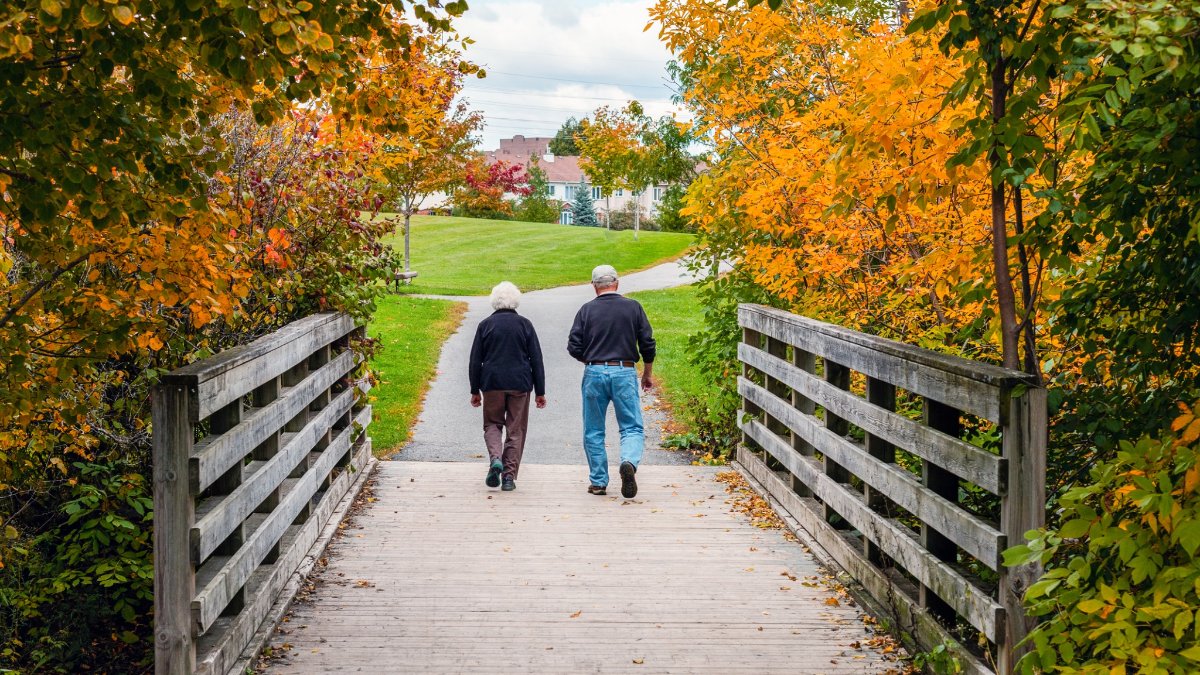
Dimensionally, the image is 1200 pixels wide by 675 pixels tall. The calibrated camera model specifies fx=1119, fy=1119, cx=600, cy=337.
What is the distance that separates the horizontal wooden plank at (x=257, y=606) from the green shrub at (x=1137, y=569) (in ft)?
10.0

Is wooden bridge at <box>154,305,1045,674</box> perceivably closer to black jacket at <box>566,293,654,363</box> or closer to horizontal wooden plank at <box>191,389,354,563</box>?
horizontal wooden plank at <box>191,389,354,563</box>

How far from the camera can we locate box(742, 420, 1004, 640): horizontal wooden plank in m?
4.18

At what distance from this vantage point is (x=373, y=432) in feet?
37.6

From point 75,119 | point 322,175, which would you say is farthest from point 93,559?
point 75,119

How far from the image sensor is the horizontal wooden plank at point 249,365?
4.23 meters

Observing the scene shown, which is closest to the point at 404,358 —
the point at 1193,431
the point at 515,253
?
the point at 1193,431

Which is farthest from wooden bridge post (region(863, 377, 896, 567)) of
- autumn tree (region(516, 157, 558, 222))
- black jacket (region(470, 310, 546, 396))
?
autumn tree (region(516, 157, 558, 222))

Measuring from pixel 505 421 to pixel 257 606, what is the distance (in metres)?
3.87

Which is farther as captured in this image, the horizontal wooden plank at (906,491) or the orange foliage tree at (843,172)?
the orange foliage tree at (843,172)

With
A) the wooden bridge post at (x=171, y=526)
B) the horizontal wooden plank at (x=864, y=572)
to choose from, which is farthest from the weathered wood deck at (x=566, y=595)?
the wooden bridge post at (x=171, y=526)

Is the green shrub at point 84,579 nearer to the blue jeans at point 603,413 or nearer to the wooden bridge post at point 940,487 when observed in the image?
the blue jeans at point 603,413

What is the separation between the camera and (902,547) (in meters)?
5.15

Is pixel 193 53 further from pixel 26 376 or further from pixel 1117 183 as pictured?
pixel 1117 183

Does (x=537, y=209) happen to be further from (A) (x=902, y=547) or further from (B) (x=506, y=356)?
(A) (x=902, y=547)
